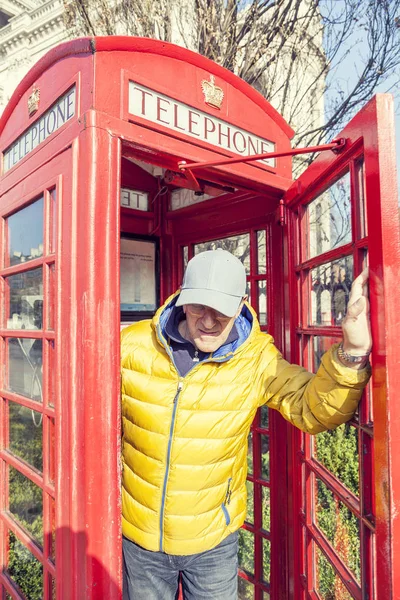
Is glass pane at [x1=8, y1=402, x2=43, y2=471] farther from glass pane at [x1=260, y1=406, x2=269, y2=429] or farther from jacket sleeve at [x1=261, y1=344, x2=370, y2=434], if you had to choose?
glass pane at [x1=260, y1=406, x2=269, y2=429]

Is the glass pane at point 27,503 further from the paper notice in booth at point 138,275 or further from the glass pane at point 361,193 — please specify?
the glass pane at point 361,193

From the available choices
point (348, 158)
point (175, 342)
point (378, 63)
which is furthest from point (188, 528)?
point (378, 63)

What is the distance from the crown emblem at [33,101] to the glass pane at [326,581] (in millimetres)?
2549

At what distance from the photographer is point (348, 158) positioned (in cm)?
146

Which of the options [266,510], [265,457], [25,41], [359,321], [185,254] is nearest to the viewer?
[359,321]

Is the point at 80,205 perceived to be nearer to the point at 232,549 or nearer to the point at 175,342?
the point at 175,342

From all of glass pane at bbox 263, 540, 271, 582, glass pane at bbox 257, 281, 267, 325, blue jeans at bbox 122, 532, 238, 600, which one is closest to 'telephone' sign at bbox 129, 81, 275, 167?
glass pane at bbox 257, 281, 267, 325

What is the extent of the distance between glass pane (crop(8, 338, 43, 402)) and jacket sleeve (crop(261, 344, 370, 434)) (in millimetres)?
1055

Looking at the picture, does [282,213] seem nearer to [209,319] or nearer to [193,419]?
[209,319]

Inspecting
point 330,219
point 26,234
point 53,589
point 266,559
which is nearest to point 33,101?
point 26,234

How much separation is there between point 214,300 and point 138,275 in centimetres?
142

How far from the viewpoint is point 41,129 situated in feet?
6.17

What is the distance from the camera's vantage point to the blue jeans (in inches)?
67.1

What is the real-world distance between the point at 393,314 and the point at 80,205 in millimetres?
1148
